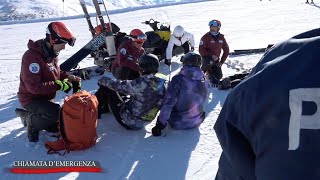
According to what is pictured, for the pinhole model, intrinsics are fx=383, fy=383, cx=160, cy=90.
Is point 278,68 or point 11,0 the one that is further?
point 11,0

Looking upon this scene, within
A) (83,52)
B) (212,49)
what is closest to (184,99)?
(212,49)

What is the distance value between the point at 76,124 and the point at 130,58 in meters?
2.60

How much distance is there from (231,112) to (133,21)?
745 inches

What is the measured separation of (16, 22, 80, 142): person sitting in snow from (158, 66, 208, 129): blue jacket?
46.6 inches

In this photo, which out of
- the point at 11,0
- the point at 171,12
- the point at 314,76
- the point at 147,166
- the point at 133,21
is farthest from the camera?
the point at 11,0

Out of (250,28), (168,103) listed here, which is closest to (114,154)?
(168,103)

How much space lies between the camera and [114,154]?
4113mm

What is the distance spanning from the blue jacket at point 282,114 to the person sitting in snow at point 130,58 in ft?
18.4

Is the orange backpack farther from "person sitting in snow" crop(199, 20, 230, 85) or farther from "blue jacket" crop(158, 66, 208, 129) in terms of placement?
"person sitting in snow" crop(199, 20, 230, 85)

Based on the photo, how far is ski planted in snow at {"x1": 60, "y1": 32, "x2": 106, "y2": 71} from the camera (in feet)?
24.8

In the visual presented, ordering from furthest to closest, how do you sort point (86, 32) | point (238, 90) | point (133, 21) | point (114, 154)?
point (133, 21) < point (86, 32) < point (114, 154) < point (238, 90)

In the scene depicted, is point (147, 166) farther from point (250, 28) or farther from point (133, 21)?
point (133, 21)

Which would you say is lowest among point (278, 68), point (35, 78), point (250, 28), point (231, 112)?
point (250, 28)

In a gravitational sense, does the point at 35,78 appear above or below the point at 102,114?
above
